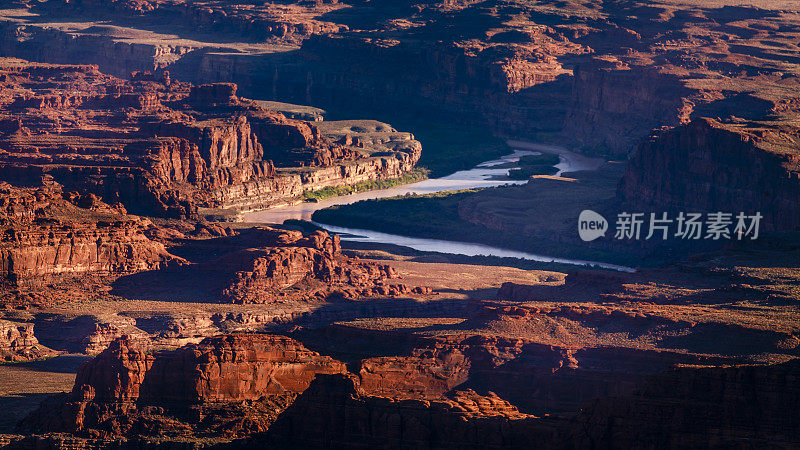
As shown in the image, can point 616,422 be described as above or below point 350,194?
above

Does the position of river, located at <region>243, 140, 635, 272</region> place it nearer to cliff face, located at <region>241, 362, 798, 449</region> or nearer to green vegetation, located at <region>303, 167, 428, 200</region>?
green vegetation, located at <region>303, 167, 428, 200</region>

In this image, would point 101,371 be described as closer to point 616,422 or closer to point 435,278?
point 616,422

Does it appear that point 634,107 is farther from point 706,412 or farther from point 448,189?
point 706,412

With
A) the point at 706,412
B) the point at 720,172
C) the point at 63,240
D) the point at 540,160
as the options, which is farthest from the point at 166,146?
the point at 706,412

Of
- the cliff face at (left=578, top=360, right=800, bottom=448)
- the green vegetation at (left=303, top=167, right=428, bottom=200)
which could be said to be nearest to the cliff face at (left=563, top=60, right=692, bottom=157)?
the green vegetation at (left=303, top=167, right=428, bottom=200)

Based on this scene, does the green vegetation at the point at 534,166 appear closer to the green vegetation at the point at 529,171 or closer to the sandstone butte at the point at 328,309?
the green vegetation at the point at 529,171

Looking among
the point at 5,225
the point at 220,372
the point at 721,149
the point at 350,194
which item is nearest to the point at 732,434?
the point at 220,372
